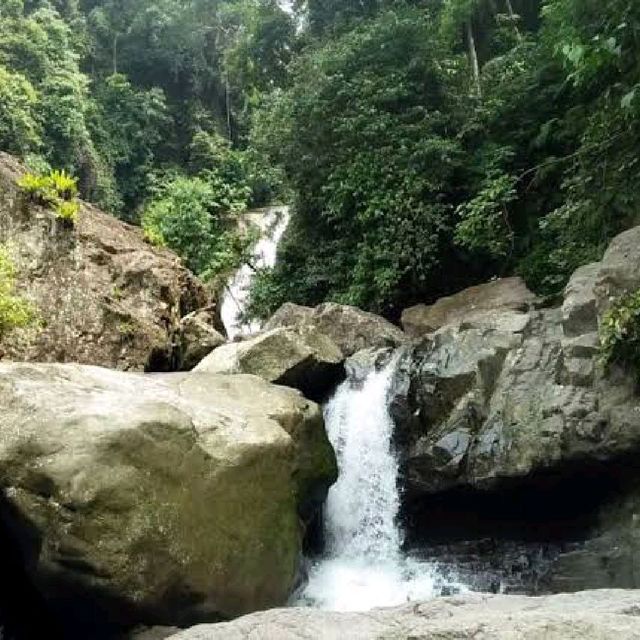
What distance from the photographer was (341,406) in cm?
1077

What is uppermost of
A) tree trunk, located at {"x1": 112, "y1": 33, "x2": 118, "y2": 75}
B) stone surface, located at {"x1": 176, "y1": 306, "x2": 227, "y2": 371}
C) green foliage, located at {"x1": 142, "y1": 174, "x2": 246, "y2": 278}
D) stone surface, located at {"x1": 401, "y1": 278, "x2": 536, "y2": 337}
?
tree trunk, located at {"x1": 112, "y1": 33, "x2": 118, "y2": 75}

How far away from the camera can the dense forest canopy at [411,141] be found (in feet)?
33.6

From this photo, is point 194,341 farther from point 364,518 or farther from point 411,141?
point 411,141

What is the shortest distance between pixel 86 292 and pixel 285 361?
12.0ft

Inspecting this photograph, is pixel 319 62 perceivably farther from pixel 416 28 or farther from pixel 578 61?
pixel 578 61

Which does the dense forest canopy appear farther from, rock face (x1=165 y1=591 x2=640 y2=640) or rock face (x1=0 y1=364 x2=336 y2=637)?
rock face (x1=0 y1=364 x2=336 y2=637)

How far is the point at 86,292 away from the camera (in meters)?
11.6

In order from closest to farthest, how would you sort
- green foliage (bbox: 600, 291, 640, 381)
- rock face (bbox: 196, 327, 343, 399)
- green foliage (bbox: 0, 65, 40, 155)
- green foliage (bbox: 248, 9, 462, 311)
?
green foliage (bbox: 600, 291, 640, 381) → rock face (bbox: 196, 327, 343, 399) → green foliage (bbox: 248, 9, 462, 311) → green foliage (bbox: 0, 65, 40, 155)

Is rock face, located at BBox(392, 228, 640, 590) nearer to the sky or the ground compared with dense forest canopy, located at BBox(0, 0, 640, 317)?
nearer to the ground

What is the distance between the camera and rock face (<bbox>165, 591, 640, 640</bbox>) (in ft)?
8.00

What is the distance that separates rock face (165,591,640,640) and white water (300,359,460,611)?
5152mm

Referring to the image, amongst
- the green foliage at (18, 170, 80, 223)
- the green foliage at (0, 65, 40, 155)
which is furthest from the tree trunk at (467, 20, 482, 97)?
the green foliage at (0, 65, 40, 155)

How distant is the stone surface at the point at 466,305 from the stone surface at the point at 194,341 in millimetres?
3507

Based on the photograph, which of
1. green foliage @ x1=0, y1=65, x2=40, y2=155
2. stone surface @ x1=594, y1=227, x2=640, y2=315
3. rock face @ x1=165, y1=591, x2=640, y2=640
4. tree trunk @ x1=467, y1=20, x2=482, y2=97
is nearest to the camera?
rock face @ x1=165, y1=591, x2=640, y2=640
